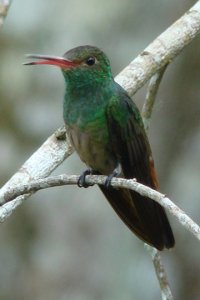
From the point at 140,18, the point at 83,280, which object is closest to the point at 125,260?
the point at 83,280

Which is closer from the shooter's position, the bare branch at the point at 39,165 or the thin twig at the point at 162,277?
the thin twig at the point at 162,277

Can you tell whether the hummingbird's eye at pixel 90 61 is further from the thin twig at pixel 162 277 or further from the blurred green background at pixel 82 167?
the blurred green background at pixel 82 167

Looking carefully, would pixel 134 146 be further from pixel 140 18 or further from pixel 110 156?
pixel 140 18

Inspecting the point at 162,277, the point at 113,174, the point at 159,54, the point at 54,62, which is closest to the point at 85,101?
the point at 54,62

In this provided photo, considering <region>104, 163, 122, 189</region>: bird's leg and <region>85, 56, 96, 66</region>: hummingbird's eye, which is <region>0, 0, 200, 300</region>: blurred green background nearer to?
<region>85, 56, 96, 66</region>: hummingbird's eye

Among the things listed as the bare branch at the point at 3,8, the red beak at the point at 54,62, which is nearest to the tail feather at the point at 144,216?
the red beak at the point at 54,62

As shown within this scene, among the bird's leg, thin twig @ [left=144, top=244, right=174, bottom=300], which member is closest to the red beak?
the bird's leg
